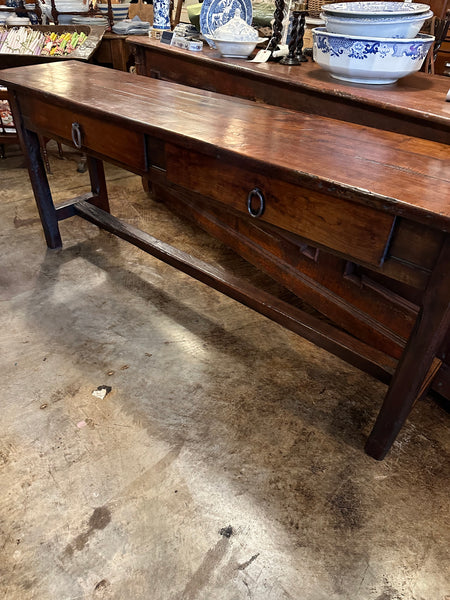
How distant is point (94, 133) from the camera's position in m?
1.59

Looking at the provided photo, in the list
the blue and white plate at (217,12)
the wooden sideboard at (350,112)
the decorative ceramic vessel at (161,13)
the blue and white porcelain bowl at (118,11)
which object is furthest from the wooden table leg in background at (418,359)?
the blue and white porcelain bowl at (118,11)

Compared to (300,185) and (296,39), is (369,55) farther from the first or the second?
(300,185)

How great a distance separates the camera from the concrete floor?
112 centimetres

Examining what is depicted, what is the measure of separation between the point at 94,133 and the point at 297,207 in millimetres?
887

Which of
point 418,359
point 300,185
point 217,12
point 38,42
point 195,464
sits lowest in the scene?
point 195,464

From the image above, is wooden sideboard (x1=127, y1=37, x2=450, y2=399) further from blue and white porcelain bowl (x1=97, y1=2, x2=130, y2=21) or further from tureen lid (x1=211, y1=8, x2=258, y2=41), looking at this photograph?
blue and white porcelain bowl (x1=97, y1=2, x2=130, y2=21)

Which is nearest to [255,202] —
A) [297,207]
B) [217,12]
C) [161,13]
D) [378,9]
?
[297,207]

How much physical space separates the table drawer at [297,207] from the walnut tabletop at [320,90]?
574mm

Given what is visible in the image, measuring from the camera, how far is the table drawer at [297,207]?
1.01 metres

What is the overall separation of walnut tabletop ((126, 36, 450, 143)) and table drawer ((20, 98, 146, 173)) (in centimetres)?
70

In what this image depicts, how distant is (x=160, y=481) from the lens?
1.32 m

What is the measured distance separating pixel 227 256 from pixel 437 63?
9.46 feet

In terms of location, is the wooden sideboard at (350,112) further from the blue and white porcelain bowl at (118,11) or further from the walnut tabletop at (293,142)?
the blue and white porcelain bowl at (118,11)

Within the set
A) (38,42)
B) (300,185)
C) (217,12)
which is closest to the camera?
(300,185)
